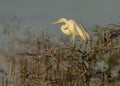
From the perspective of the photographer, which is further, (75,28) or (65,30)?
(65,30)

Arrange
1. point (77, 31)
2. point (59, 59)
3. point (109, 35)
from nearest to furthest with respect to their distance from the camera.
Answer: point (59, 59), point (109, 35), point (77, 31)

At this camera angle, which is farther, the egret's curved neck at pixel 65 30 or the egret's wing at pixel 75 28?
the egret's curved neck at pixel 65 30

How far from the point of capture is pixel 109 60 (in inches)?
602

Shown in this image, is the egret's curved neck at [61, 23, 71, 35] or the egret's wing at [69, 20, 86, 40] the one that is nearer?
the egret's wing at [69, 20, 86, 40]

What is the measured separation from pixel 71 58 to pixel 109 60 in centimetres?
94

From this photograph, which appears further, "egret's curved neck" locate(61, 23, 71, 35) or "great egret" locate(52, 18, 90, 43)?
"egret's curved neck" locate(61, 23, 71, 35)

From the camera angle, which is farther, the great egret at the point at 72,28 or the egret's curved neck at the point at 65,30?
the egret's curved neck at the point at 65,30

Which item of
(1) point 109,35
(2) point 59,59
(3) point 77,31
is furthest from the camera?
(3) point 77,31

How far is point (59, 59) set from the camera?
14383 mm

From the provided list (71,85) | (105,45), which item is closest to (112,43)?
(105,45)

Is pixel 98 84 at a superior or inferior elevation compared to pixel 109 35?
inferior

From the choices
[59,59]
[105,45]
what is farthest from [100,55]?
[59,59]

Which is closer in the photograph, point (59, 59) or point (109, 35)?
point (59, 59)

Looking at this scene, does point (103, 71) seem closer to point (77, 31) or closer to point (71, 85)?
point (71, 85)
